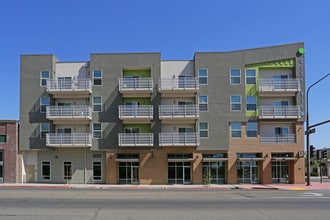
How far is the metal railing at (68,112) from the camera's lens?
41.8 m

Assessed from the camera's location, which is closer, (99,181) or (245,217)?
(245,217)

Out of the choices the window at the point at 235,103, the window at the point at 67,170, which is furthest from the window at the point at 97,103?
the window at the point at 235,103

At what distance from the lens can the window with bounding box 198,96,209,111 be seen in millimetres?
42375

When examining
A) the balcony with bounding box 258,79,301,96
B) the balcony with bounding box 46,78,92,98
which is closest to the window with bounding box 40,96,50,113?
the balcony with bounding box 46,78,92,98

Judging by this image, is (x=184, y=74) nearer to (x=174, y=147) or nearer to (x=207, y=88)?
(x=207, y=88)

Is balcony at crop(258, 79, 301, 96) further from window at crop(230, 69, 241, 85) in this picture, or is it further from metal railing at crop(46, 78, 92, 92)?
metal railing at crop(46, 78, 92, 92)

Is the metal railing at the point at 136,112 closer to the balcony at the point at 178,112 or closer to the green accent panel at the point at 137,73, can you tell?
the balcony at the point at 178,112

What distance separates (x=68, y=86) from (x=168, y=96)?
10.4m

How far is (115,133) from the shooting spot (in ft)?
139

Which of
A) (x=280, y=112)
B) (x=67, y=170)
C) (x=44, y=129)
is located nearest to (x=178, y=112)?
(x=280, y=112)

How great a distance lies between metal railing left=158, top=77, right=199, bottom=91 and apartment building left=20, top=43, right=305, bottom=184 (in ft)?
0.33

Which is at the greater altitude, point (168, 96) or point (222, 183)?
point (168, 96)

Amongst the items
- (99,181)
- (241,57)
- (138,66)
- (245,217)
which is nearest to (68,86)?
(138,66)

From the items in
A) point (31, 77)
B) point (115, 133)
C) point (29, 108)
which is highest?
point (31, 77)
